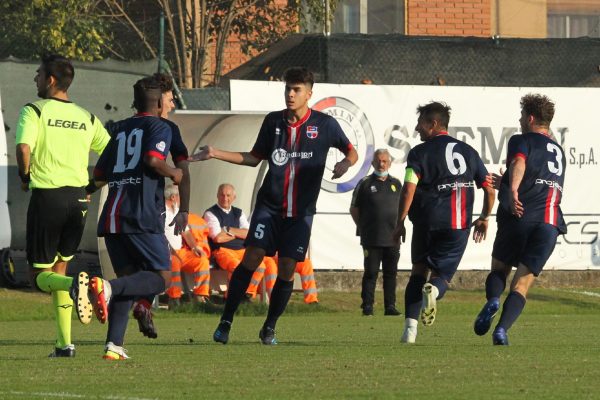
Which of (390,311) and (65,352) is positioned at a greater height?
(65,352)

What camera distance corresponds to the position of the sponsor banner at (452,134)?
20.9 meters

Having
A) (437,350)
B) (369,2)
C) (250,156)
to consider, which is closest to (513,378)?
(437,350)

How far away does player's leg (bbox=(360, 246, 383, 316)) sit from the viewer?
61.9 feet

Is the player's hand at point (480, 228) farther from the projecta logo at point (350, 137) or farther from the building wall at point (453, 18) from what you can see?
the building wall at point (453, 18)

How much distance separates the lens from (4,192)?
1942cm

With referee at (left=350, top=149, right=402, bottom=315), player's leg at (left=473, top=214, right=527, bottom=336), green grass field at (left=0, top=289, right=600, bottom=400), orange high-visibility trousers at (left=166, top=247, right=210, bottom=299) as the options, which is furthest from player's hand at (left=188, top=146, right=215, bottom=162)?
referee at (left=350, top=149, right=402, bottom=315)

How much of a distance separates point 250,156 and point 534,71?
12219mm

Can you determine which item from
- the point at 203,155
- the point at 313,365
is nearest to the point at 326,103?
the point at 203,155

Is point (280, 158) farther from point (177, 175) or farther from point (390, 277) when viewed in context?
point (390, 277)

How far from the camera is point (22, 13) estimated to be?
76.5ft

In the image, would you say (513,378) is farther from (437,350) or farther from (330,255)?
(330,255)

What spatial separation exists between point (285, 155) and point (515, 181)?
5.65ft

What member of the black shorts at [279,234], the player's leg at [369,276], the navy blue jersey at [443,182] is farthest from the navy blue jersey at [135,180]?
the player's leg at [369,276]

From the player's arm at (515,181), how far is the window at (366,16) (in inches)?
583
